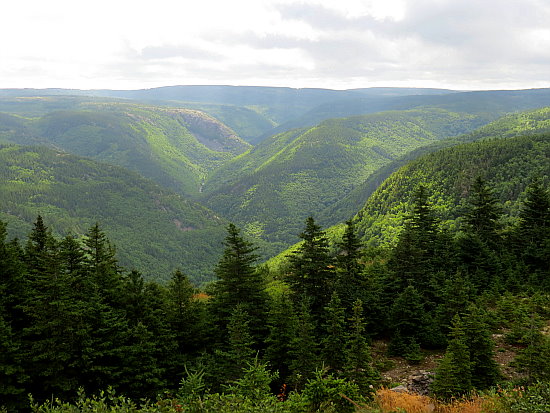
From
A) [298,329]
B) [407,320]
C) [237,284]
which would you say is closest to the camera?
[298,329]

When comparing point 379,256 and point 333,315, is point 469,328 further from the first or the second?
point 379,256

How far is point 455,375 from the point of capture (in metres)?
15.4

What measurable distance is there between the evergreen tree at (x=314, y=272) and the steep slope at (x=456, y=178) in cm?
6028

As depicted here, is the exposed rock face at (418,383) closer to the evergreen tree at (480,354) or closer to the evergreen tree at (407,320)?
the evergreen tree at (480,354)

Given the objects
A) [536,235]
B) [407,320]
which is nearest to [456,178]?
[536,235]

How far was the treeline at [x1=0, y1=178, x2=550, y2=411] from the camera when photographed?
1602 centimetres

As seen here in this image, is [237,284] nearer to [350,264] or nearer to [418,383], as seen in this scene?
[350,264]

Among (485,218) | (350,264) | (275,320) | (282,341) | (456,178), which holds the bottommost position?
(282,341)

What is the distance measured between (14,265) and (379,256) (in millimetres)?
36738

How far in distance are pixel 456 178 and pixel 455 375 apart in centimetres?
9183

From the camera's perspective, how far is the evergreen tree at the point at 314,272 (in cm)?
2628

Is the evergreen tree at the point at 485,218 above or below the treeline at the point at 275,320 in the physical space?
above

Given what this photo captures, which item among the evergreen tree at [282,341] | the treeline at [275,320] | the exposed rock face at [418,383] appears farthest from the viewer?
the evergreen tree at [282,341]

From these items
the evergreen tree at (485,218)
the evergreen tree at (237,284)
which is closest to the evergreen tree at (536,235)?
the evergreen tree at (485,218)
